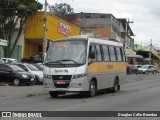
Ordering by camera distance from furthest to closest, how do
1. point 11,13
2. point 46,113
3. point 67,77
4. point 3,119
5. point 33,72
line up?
point 11,13 < point 33,72 < point 67,77 < point 46,113 < point 3,119

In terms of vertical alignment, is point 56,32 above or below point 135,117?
above

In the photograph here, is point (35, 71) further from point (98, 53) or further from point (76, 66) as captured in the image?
point (76, 66)

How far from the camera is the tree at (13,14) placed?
50406mm

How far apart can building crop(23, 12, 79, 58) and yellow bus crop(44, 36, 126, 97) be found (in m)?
31.6

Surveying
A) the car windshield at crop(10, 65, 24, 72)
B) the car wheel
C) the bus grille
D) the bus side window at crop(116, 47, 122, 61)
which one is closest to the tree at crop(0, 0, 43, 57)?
the car windshield at crop(10, 65, 24, 72)

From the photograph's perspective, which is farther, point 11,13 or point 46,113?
point 11,13

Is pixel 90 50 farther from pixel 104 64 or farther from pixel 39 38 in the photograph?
pixel 39 38

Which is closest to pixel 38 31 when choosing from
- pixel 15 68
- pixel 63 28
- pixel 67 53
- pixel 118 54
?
pixel 63 28

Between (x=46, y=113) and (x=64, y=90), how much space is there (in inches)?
259

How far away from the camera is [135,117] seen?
13.1m

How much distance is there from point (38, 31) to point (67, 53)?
33.7 metres

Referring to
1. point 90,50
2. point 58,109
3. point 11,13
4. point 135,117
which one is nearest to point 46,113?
point 58,109

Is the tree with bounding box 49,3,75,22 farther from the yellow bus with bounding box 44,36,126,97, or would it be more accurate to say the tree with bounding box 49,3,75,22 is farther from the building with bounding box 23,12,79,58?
the yellow bus with bounding box 44,36,126,97

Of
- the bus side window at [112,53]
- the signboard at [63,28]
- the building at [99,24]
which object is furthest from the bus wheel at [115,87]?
the building at [99,24]
